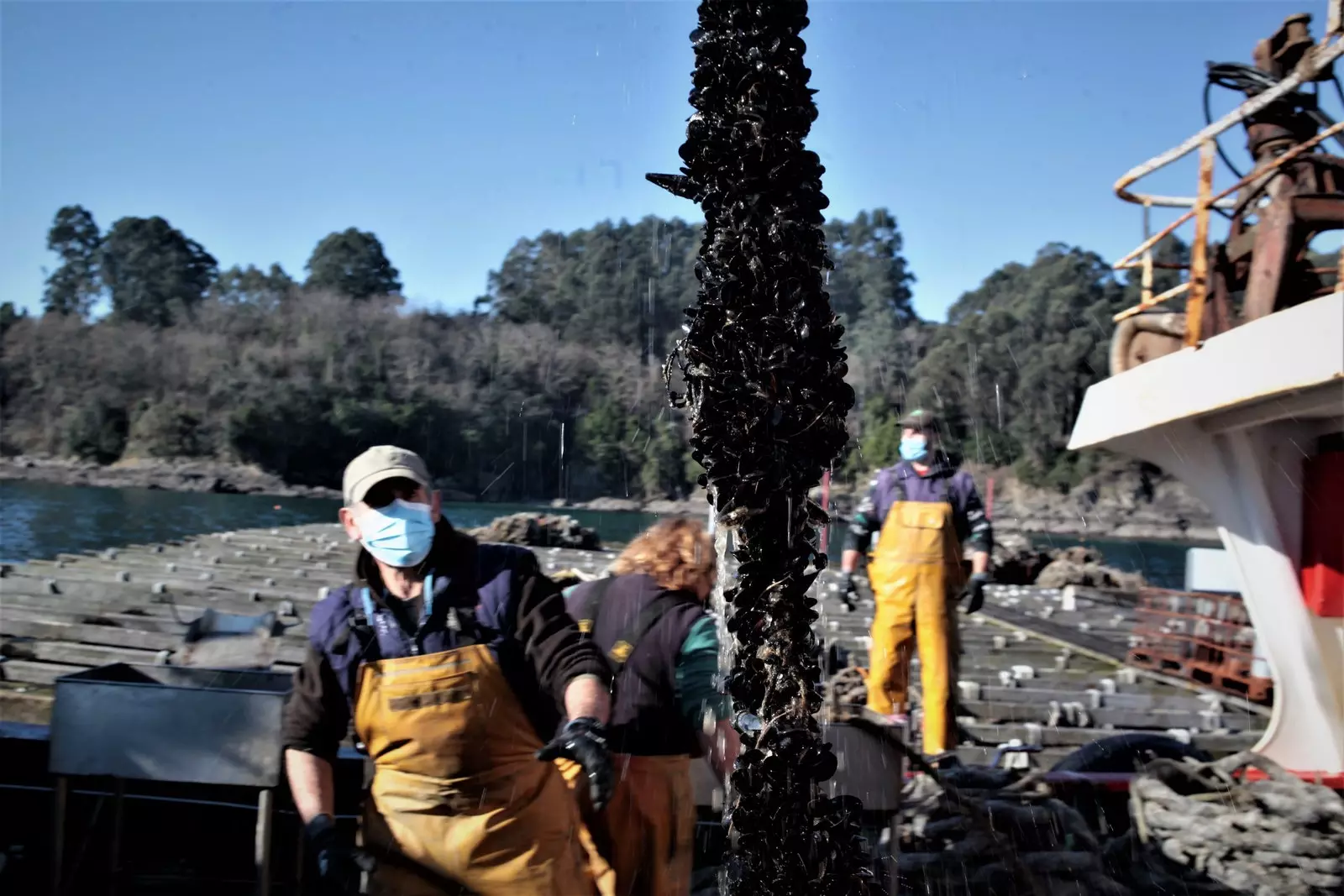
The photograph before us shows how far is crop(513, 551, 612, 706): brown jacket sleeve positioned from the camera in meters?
2.34

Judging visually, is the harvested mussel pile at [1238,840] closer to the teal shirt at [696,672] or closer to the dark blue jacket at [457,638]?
the teal shirt at [696,672]

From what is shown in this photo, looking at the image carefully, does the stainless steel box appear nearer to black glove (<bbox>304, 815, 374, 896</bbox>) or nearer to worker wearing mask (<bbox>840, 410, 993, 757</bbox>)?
black glove (<bbox>304, 815, 374, 896</bbox>)

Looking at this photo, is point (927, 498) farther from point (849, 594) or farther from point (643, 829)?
point (643, 829)

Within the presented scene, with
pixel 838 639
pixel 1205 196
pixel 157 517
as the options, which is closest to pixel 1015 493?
pixel 157 517

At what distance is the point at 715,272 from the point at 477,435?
1764 inches

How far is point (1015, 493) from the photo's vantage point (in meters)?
63.7

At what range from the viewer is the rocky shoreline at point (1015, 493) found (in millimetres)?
53250

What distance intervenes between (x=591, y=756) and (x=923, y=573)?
341cm

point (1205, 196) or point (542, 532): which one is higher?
point (1205, 196)

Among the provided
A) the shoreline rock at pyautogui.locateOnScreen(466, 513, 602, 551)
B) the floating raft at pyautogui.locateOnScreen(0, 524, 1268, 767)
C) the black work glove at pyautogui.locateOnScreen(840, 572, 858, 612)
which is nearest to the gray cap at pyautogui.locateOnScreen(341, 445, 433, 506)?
the floating raft at pyautogui.locateOnScreen(0, 524, 1268, 767)

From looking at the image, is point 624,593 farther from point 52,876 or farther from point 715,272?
point 52,876

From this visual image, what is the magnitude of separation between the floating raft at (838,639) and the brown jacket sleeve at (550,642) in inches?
33.4

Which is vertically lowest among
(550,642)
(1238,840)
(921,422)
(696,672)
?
(1238,840)

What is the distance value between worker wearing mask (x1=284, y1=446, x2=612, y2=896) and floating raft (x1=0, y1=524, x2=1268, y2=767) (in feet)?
3.08
